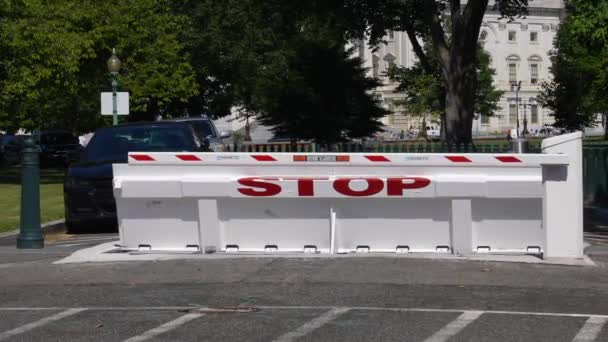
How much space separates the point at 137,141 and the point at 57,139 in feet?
118

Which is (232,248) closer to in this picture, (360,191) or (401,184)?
(360,191)

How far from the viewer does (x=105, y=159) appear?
64.3 feet

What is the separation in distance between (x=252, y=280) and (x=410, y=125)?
355ft

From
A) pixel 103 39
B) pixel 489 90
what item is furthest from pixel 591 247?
pixel 489 90

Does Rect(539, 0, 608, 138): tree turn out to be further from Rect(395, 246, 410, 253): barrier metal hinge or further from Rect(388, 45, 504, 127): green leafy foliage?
Rect(395, 246, 410, 253): barrier metal hinge

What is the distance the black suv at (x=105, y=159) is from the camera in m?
18.8

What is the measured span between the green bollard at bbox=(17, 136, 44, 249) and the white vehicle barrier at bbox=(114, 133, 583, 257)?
233cm

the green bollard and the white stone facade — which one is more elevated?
the white stone facade

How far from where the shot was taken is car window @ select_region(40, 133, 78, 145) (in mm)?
54688

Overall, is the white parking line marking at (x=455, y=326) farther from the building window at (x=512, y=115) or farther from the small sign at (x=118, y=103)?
the building window at (x=512, y=115)

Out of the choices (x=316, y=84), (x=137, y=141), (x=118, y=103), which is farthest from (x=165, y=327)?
(x=316, y=84)

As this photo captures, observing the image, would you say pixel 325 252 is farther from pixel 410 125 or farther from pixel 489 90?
pixel 410 125

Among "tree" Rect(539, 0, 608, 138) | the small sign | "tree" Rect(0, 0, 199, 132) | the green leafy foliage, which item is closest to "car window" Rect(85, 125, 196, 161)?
the small sign

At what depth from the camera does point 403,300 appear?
33.5ft
